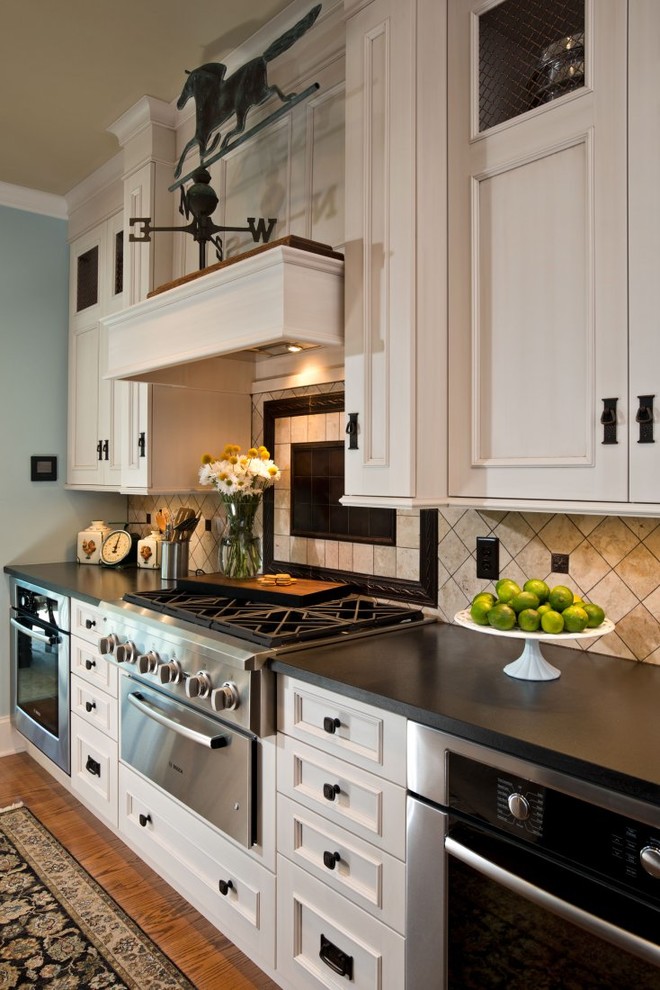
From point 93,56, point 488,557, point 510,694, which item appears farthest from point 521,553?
point 93,56

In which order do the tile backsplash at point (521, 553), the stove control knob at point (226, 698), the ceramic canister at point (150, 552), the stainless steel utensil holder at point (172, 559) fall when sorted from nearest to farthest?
1. the tile backsplash at point (521, 553)
2. the stove control knob at point (226, 698)
3. the stainless steel utensil holder at point (172, 559)
4. the ceramic canister at point (150, 552)

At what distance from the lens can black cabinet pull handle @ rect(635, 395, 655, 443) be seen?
4.65 feet

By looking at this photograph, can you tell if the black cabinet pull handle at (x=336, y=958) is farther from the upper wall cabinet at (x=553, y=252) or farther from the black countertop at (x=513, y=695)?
the upper wall cabinet at (x=553, y=252)

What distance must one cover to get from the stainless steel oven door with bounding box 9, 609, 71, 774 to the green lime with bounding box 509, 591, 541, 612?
6.90 feet

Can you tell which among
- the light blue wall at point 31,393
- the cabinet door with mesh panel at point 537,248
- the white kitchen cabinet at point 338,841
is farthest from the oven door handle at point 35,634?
the cabinet door with mesh panel at point 537,248

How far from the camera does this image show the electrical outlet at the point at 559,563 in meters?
1.86

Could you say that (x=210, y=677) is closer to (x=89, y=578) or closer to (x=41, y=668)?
(x=89, y=578)

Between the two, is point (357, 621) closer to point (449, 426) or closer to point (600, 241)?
point (449, 426)

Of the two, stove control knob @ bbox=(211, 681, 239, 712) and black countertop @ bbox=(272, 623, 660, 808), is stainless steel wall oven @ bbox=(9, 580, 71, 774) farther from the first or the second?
black countertop @ bbox=(272, 623, 660, 808)

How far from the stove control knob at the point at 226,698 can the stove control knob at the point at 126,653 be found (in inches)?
24.6

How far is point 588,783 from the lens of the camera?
1.13m

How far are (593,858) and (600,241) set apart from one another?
1.18m

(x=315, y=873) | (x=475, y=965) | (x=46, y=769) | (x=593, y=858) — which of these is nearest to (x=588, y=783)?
(x=593, y=858)

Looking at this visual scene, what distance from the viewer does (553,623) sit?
1493mm
